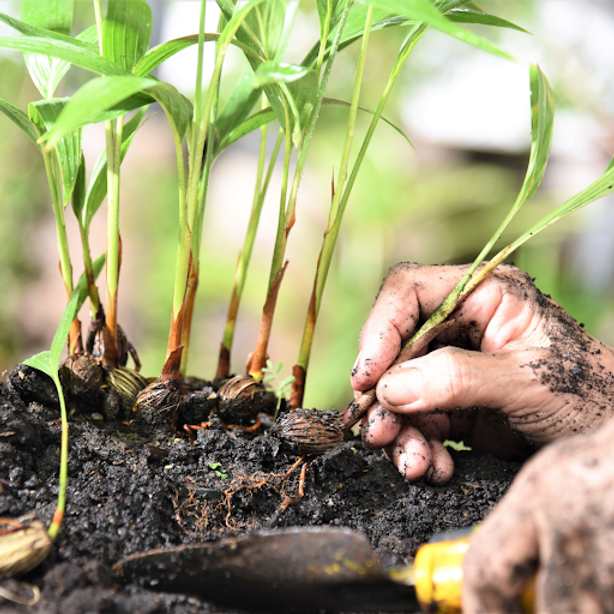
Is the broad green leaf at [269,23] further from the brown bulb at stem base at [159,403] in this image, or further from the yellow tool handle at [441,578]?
→ the yellow tool handle at [441,578]

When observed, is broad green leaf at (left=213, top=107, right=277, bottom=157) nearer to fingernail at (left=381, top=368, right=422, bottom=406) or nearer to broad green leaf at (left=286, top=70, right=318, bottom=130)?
broad green leaf at (left=286, top=70, right=318, bottom=130)

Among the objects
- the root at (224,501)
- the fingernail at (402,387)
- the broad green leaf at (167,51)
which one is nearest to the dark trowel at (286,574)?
the root at (224,501)

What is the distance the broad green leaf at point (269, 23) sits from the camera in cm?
62

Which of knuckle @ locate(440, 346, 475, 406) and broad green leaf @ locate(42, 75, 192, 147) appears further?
knuckle @ locate(440, 346, 475, 406)

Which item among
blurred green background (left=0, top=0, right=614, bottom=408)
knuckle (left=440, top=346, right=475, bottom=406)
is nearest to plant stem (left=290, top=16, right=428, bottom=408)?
knuckle (left=440, top=346, right=475, bottom=406)

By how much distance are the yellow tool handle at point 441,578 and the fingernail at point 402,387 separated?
0.22 meters

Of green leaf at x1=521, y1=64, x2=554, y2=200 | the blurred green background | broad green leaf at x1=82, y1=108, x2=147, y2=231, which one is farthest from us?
the blurred green background

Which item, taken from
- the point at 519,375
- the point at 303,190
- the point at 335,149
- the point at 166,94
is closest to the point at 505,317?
the point at 519,375

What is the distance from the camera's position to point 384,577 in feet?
1.33

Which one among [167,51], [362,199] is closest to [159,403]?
[167,51]

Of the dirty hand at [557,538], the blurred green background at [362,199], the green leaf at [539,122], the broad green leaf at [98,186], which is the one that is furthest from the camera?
the blurred green background at [362,199]

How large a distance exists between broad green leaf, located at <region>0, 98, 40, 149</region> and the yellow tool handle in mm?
652

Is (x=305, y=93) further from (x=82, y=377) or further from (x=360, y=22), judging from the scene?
(x=82, y=377)

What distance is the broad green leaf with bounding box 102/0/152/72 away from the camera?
586 millimetres
